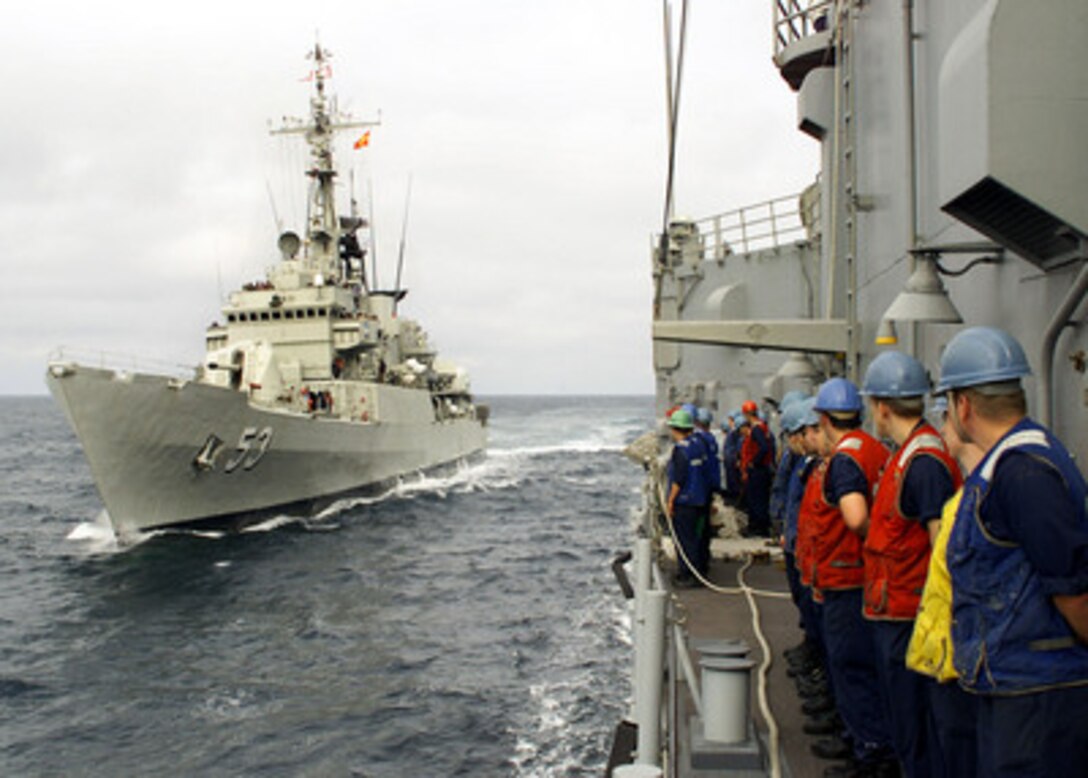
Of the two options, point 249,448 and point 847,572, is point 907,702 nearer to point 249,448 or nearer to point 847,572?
point 847,572

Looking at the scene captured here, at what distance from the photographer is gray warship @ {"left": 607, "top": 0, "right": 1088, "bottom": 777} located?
8.57ft

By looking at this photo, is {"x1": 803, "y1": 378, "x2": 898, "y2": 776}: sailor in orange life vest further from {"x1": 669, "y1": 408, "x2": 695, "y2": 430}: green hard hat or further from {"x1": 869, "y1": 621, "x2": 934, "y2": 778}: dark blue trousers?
{"x1": 669, "y1": 408, "x2": 695, "y2": 430}: green hard hat

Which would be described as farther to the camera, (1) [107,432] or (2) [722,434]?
(1) [107,432]

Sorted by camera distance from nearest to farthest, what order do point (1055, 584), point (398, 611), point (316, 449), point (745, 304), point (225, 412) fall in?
point (1055, 584) → point (398, 611) → point (745, 304) → point (225, 412) → point (316, 449)

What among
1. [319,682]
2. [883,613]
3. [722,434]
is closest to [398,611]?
[319,682]

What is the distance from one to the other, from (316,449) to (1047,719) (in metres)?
22.1

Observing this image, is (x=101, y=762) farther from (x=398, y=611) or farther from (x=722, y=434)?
(x=722, y=434)

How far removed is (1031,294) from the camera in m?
3.23

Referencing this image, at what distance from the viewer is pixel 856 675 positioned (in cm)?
374

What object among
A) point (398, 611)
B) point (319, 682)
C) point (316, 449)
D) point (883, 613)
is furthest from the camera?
point (316, 449)

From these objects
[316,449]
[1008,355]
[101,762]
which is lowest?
[101,762]

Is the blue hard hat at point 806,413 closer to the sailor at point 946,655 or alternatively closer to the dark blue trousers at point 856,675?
the dark blue trousers at point 856,675

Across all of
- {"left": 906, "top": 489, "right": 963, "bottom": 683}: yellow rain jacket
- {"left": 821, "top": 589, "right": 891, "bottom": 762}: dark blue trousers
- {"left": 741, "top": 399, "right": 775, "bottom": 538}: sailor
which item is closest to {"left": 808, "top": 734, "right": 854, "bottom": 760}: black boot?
{"left": 821, "top": 589, "right": 891, "bottom": 762}: dark blue trousers

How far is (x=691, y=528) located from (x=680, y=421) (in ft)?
2.76
